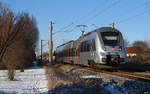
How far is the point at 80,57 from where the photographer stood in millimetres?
21641

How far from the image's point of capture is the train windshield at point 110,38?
16456 mm

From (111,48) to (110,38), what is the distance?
97 centimetres

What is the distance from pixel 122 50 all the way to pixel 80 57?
6.18 metres

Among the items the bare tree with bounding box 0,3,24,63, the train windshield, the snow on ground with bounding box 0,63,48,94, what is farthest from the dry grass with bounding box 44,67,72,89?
the train windshield

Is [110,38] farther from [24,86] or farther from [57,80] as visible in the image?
Answer: [24,86]

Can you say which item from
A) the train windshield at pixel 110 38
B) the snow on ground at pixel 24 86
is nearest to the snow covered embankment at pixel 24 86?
the snow on ground at pixel 24 86

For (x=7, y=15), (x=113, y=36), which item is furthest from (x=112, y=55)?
(x=7, y=15)

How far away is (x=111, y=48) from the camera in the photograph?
1617cm

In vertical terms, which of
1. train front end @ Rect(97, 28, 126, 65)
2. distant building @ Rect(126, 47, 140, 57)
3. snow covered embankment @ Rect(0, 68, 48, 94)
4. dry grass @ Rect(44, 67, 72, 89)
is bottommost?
snow covered embankment @ Rect(0, 68, 48, 94)

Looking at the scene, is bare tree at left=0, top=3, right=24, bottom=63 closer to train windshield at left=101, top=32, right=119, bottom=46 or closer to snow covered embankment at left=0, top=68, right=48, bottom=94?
snow covered embankment at left=0, top=68, right=48, bottom=94

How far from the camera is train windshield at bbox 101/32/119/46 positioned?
16.5 m

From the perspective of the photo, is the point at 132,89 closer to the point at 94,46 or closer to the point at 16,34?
the point at 16,34

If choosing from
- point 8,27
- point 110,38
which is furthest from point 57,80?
point 110,38

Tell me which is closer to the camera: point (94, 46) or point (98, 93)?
point (98, 93)
